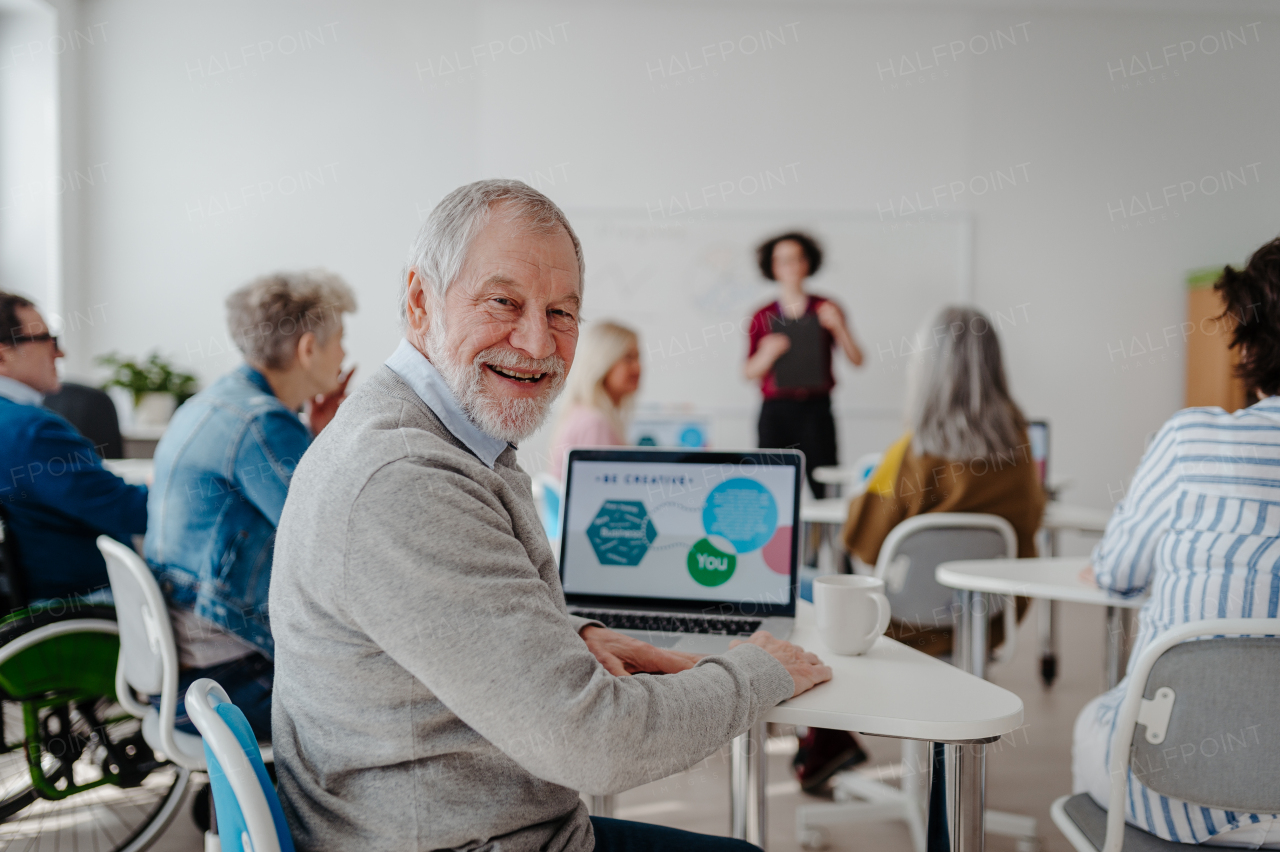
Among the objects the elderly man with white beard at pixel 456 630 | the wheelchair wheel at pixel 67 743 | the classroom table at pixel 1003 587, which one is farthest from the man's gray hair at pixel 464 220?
the wheelchair wheel at pixel 67 743

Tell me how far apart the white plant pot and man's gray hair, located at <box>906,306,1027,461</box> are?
3.43 meters

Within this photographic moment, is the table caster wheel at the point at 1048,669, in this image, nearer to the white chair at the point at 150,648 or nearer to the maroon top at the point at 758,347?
the maroon top at the point at 758,347

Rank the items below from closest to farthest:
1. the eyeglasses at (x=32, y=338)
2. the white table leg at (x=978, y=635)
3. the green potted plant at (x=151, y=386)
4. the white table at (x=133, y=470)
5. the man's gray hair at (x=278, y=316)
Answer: the man's gray hair at (x=278, y=316), the white table leg at (x=978, y=635), the eyeglasses at (x=32, y=338), the white table at (x=133, y=470), the green potted plant at (x=151, y=386)

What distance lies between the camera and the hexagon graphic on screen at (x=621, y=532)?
1448mm

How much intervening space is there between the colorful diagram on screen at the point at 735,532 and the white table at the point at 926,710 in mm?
251

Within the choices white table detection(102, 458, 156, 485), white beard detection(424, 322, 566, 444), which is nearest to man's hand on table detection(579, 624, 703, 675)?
white beard detection(424, 322, 566, 444)

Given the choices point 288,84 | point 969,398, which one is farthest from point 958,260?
point 288,84

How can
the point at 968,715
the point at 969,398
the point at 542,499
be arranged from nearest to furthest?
the point at 968,715 → the point at 969,398 → the point at 542,499

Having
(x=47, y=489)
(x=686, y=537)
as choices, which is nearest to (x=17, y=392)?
(x=47, y=489)

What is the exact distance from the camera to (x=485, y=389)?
96 centimetres

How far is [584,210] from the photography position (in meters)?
4.85

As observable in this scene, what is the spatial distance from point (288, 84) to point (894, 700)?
4.85m

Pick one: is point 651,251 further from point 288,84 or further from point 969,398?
point 969,398

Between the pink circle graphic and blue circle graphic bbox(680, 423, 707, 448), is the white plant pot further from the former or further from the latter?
the pink circle graphic
